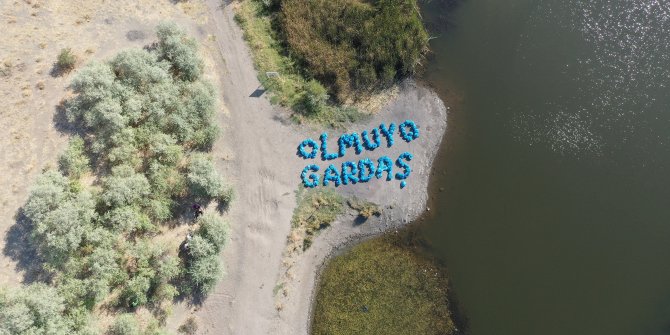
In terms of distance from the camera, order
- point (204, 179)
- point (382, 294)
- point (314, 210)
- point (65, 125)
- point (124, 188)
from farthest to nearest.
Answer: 1. point (314, 210)
2. point (382, 294)
3. point (65, 125)
4. point (204, 179)
5. point (124, 188)

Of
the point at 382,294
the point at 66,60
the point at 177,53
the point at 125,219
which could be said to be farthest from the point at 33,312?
the point at 382,294

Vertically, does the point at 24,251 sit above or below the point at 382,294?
above

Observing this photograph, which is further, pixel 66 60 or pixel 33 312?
pixel 66 60

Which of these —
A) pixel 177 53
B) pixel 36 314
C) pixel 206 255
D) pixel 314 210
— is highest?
pixel 177 53

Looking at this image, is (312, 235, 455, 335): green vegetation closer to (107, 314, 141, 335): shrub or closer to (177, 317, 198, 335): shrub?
(177, 317, 198, 335): shrub

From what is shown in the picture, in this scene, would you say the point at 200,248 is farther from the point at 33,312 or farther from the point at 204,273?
the point at 33,312

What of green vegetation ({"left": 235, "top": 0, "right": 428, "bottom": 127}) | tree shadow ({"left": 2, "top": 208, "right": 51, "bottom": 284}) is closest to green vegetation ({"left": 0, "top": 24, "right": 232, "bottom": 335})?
tree shadow ({"left": 2, "top": 208, "right": 51, "bottom": 284})

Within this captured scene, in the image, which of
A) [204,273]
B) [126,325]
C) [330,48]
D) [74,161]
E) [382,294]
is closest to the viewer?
[126,325]
